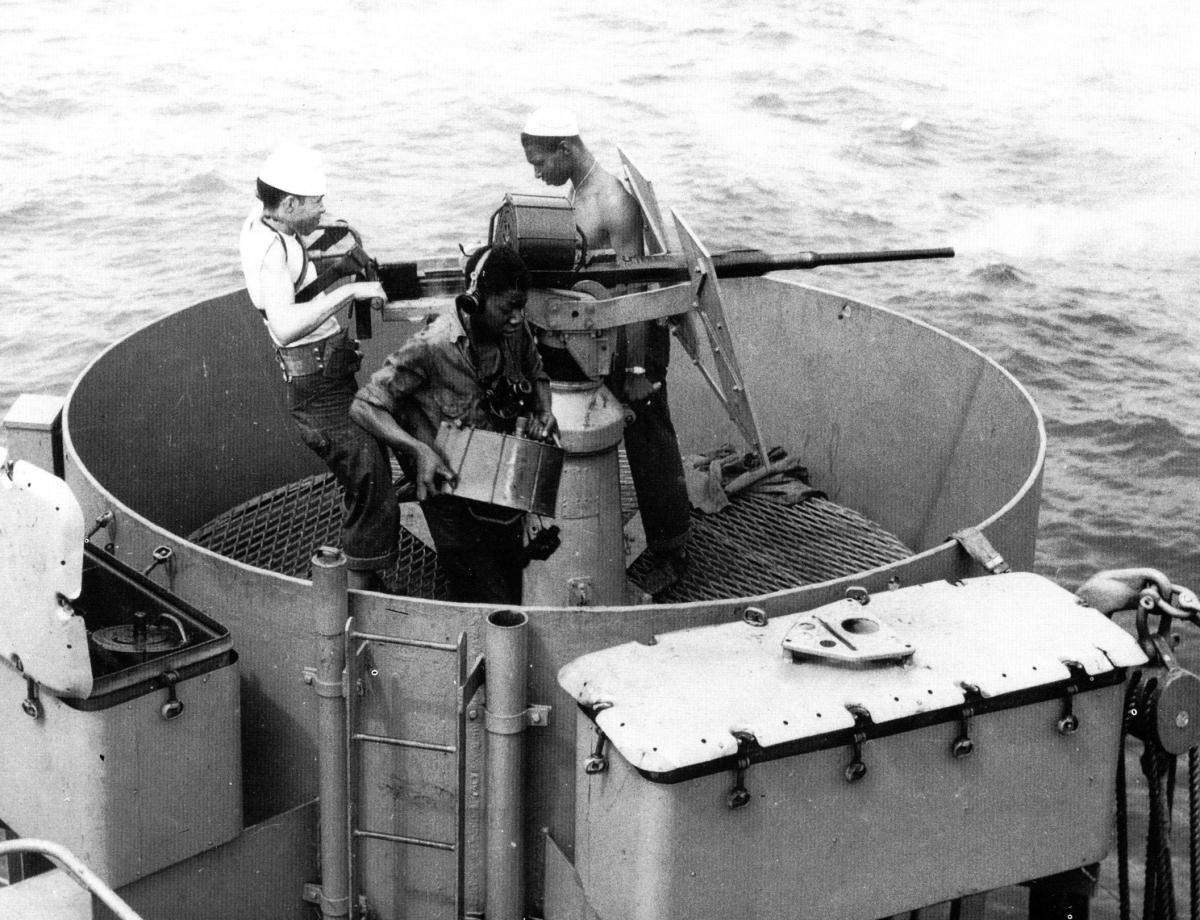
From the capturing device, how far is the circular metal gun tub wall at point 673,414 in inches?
222

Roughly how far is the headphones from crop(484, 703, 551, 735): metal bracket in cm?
148

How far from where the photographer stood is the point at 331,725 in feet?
18.5

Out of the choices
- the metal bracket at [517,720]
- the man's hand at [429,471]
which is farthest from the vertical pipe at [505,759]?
the man's hand at [429,471]

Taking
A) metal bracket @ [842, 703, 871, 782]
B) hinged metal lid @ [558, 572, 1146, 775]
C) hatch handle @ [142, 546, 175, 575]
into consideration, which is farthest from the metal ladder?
metal bracket @ [842, 703, 871, 782]

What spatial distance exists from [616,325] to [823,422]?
9.09 feet

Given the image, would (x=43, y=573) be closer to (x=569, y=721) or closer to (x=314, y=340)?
(x=314, y=340)

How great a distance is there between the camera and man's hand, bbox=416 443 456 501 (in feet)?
20.2

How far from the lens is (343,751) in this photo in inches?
223

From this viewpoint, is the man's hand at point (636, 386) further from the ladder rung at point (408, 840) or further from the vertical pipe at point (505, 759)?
the ladder rung at point (408, 840)

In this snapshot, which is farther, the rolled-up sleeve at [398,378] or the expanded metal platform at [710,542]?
the expanded metal platform at [710,542]

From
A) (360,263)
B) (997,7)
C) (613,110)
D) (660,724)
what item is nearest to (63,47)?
(613,110)

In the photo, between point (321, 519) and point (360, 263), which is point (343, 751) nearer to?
point (360, 263)

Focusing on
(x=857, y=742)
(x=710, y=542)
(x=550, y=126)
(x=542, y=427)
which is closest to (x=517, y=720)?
(x=857, y=742)

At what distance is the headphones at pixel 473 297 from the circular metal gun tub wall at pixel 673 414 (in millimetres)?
1184
